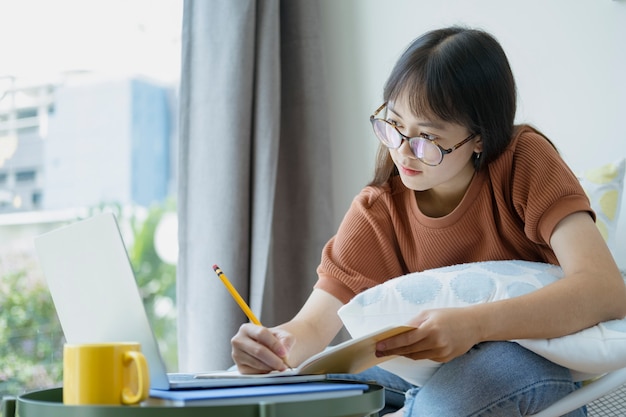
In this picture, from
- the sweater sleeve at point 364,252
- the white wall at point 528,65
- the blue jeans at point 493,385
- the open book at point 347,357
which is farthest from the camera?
the white wall at point 528,65

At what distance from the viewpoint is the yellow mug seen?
77 centimetres

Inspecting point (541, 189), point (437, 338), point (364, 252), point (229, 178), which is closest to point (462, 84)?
point (541, 189)

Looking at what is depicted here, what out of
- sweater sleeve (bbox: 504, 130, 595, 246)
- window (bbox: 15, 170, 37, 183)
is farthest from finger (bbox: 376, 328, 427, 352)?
window (bbox: 15, 170, 37, 183)

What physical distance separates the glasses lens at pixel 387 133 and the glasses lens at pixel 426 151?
0.10 ft

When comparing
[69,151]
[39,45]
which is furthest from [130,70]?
[39,45]

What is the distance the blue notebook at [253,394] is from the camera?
2.48ft

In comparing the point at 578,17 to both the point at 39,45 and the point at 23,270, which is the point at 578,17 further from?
the point at 23,270

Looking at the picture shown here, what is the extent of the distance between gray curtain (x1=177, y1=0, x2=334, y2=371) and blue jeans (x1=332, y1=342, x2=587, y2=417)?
981 millimetres

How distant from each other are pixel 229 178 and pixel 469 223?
821 millimetres

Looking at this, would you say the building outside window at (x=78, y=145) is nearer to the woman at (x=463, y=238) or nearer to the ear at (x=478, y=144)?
the woman at (x=463, y=238)

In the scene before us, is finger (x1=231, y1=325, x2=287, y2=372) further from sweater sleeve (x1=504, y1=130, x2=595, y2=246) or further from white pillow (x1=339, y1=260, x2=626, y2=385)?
sweater sleeve (x1=504, y1=130, x2=595, y2=246)

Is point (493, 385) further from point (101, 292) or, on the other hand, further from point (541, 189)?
point (101, 292)

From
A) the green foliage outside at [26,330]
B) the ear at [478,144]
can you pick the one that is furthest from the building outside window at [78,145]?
the ear at [478,144]

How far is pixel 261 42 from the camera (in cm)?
214
